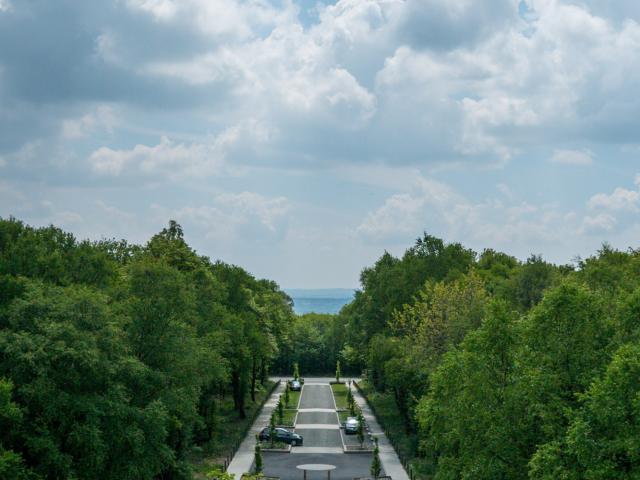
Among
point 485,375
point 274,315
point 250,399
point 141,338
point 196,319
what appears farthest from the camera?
point 274,315

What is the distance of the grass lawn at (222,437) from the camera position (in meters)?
47.3

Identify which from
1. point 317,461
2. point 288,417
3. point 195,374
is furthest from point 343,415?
point 195,374

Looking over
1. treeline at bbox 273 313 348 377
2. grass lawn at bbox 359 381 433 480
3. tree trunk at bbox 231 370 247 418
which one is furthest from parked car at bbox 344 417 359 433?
treeline at bbox 273 313 348 377

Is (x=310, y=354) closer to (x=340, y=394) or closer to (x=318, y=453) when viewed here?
(x=340, y=394)

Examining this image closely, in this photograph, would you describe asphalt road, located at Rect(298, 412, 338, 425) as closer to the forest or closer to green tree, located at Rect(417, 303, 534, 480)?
the forest

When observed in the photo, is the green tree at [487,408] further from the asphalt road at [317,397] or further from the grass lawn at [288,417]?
the asphalt road at [317,397]

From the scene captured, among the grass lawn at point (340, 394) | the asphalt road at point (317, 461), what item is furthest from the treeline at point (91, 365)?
the grass lawn at point (340, 394)

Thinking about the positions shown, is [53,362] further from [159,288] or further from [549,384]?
[549,384]

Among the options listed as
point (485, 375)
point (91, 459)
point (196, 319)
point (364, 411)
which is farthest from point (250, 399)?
point (485, 375)

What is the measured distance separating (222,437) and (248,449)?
453 cm

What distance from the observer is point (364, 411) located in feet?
239

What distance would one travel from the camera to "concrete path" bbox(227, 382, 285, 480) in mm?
46203

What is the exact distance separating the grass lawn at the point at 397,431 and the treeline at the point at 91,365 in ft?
44.4

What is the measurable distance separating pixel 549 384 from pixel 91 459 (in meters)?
18.8
